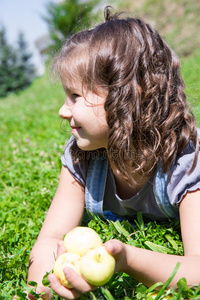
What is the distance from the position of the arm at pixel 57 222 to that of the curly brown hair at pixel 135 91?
0.36 m

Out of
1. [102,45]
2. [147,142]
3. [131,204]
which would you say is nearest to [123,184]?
[131,204]

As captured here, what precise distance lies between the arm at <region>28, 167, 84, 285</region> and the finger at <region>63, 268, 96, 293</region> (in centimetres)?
49

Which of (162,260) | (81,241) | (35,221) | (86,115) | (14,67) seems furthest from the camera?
(14,67)

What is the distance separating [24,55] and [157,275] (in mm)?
30199

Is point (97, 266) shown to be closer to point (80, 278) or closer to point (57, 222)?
point (80, 278)

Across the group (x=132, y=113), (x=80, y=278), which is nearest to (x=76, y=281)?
(x=80, y=278)

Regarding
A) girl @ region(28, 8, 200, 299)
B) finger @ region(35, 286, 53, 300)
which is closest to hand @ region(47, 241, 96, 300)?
finger @ region(35, 286, 53, 300)

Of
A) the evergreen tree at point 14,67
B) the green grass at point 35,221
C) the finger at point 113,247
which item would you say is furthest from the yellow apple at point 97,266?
the evergreen tree at point 14,67

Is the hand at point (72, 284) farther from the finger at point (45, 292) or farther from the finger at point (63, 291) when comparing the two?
the finger at point (45, 292)

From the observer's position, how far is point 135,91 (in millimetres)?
1776

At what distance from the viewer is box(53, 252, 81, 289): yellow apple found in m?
1.24

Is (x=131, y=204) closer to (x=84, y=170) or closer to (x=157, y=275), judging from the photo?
(x=84, y=170)

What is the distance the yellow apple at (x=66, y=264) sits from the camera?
1242 mm

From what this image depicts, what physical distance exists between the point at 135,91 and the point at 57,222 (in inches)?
31.9
